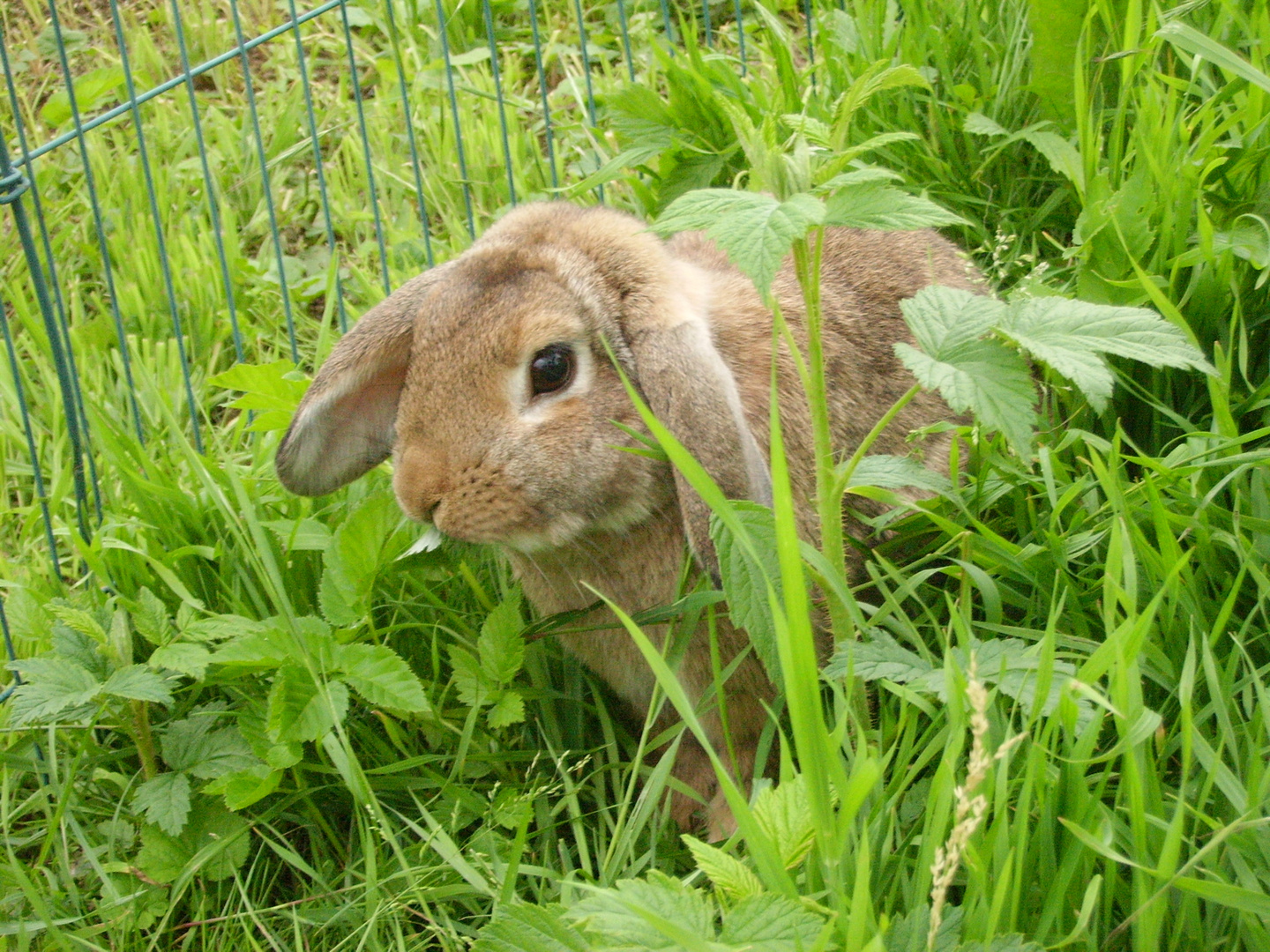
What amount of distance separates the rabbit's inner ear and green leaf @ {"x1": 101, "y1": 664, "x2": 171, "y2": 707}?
0.48 m

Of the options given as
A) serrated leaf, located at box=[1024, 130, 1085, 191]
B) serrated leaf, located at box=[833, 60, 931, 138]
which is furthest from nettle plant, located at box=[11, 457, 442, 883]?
serrated leaf, located at box=[1024, 130, 1085, 191]

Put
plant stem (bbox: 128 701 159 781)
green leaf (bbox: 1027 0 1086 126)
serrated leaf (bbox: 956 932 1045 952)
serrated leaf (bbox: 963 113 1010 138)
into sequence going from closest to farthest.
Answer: serrated leaf (bbox: 956 932 1045 952)
plant stem (bbox: 128 701 159 781)
green leaf (bbox: 1027 0 1086 126)
serrated leaf (bbox: 963 113 1010 138)

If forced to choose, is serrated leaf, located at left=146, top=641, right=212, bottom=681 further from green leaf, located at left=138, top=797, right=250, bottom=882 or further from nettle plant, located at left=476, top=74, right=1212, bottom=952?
nettle plant, located at left=476, top=74, right=1212, bottom=952

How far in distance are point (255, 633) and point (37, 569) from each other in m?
0.79

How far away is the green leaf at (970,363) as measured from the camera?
1.62 meters

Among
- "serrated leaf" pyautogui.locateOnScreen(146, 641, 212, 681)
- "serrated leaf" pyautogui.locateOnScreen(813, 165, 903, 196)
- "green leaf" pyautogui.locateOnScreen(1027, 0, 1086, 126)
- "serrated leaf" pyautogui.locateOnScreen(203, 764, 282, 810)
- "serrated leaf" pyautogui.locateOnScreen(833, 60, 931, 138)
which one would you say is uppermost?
"serrated leaf" pyautogui.locateOnScreen(833, 60, 931, 138)

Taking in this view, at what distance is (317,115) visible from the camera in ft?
13.1

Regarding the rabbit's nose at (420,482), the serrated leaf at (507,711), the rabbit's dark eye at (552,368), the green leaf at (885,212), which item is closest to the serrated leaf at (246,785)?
the serrated leaf at (507,711)

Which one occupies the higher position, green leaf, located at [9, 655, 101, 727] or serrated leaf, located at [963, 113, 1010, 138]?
serrated leaf, located at [963, 113, 1010, 138]

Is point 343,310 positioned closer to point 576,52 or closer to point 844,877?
point 576,52

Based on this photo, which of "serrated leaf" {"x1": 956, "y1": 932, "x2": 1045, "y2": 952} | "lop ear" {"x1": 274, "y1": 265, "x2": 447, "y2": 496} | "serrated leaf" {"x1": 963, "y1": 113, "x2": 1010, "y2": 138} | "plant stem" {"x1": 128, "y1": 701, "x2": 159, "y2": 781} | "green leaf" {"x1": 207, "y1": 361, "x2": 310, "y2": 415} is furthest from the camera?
"serrated leaf" {"x1": 963, "y1": 113, "x2": 1010, "y2": 138}

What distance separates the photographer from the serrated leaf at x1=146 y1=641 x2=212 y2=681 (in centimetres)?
216

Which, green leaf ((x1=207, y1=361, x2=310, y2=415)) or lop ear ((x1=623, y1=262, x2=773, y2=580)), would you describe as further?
green leaf ((x1=207, y1=361, x2=310, y2=415))

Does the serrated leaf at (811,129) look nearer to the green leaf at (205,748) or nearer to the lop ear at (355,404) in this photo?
the lop ear at (355,404)
